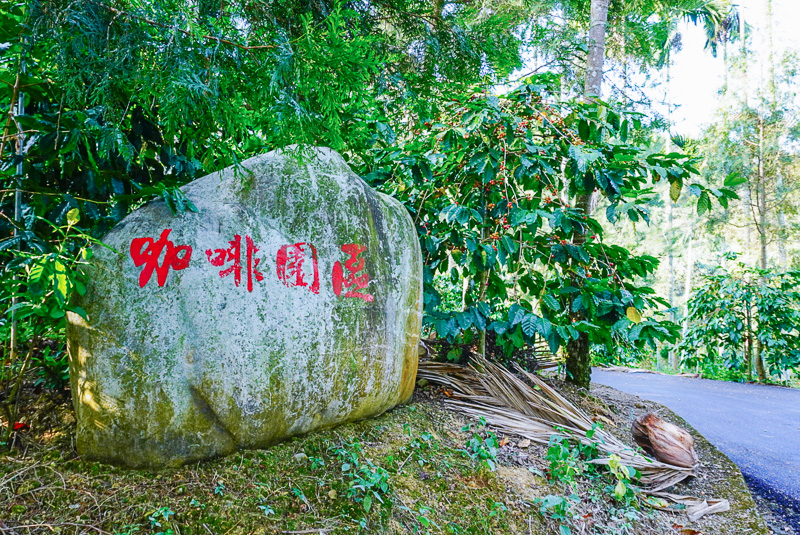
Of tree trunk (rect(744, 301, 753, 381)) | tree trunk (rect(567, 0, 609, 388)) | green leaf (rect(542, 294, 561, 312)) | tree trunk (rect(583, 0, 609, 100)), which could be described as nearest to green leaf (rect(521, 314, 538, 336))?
green leaf (rect(542, 294, 561, 312))

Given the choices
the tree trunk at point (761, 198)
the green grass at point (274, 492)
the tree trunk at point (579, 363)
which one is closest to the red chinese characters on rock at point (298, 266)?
the green grass at point (274, 492)

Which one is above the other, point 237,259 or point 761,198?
point 761,198

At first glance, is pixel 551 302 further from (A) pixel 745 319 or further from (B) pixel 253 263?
(A) pixel 745 319

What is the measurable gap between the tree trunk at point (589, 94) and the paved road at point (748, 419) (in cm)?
130

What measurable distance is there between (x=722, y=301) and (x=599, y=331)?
20.7 feet

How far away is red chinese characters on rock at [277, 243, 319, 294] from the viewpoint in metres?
2.30

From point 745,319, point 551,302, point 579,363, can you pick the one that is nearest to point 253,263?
point 551,302

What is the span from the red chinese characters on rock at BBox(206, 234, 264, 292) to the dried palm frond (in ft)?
5.56

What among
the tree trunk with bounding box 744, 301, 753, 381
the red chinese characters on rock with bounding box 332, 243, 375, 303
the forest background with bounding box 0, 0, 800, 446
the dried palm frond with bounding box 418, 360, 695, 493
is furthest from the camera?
the tree trunk with bounding box 744, 301, 753, 381

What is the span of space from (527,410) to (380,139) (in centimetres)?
242

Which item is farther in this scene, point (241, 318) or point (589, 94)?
point (589, 94)

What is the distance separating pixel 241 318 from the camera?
6.99ft

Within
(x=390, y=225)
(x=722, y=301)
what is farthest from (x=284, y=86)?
(x=722, y=301)

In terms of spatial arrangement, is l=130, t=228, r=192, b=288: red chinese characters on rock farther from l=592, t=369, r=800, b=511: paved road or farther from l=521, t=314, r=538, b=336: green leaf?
l=592, t=369, r=800, b=511: paved road
